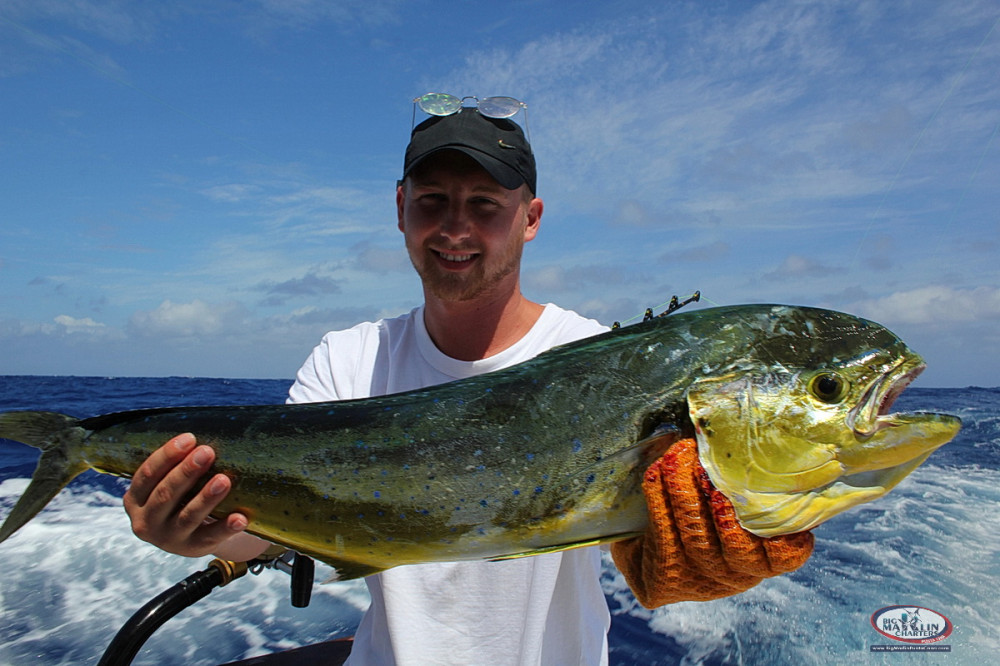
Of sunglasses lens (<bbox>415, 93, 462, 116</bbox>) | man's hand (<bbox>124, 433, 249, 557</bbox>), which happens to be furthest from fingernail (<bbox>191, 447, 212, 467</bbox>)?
sunglasses lens (<bbox>415, 93, 462, 116</bbox>)

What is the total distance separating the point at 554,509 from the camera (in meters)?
1.67

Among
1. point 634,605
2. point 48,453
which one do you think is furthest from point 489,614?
point 634,605

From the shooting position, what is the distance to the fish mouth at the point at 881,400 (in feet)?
5.26

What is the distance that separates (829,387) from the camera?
5.41 ft

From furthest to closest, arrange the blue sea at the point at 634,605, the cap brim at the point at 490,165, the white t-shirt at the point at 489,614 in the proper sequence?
the blue sea at the point at 634,605 < the cap brim at the point at 490,165 < the white t-shirt at the point at 489,614

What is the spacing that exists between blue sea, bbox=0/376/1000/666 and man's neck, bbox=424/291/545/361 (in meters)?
3.03

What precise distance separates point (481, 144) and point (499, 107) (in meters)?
0.76

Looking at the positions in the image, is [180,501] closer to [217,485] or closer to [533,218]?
[217,485]

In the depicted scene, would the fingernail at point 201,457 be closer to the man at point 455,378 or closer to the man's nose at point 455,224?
the man at point 455,378

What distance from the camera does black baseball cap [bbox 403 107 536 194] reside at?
2.60 metres

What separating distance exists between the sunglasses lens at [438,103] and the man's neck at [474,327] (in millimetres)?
1017

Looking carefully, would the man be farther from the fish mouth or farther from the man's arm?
the fish mouth

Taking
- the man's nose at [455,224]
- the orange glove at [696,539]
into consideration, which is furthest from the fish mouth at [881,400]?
the man's nose at [455,224]

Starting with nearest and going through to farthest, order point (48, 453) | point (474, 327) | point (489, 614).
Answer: point (48, 453) < point (489, 614) < point (474, 327)
